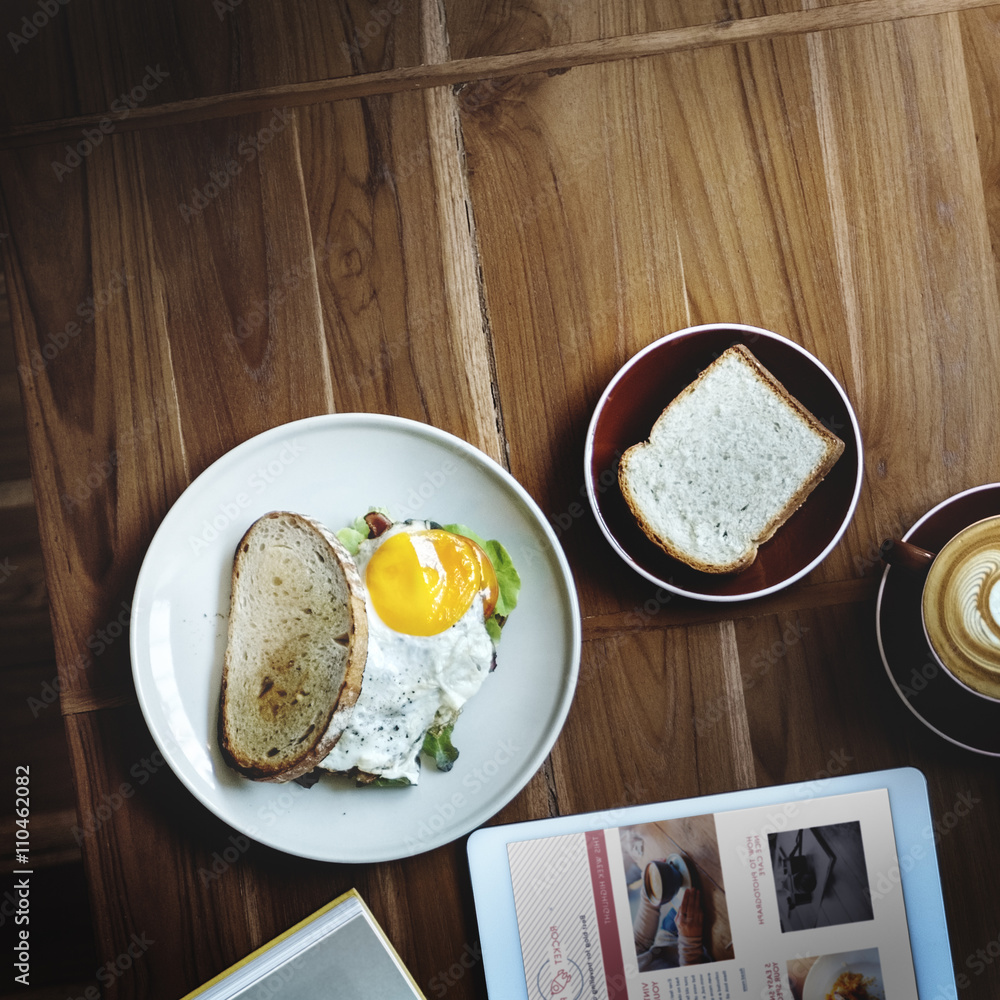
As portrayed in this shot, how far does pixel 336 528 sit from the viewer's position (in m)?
1.07

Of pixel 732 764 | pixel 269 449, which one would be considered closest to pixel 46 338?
pixel 269 449

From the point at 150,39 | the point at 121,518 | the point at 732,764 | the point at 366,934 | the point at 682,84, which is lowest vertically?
the point at 366,934

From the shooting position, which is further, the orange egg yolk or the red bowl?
the red bowl

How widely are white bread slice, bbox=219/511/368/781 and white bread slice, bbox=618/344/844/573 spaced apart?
43 centimetres

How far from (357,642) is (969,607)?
2.52ft

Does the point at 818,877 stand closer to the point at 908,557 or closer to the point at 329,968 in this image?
the point at 908,557

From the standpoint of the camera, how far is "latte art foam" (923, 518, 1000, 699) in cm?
91

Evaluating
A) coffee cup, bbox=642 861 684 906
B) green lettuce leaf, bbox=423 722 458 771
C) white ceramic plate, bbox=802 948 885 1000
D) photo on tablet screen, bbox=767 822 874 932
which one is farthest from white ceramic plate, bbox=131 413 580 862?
white ceramic plate, bbox=802 948 885 1000

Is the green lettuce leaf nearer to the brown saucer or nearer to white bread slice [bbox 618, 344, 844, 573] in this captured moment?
white bread slice [bbox 618, 344, 844, 573]

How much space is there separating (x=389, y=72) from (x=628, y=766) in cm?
112

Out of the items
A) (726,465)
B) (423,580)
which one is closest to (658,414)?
(726,465)

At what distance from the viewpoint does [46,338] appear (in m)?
1.13

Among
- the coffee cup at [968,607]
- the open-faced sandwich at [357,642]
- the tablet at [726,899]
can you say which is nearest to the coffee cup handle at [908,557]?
the coffee cup at [968,607]

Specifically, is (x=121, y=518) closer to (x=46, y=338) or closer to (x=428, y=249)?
(x=46, y=338)
